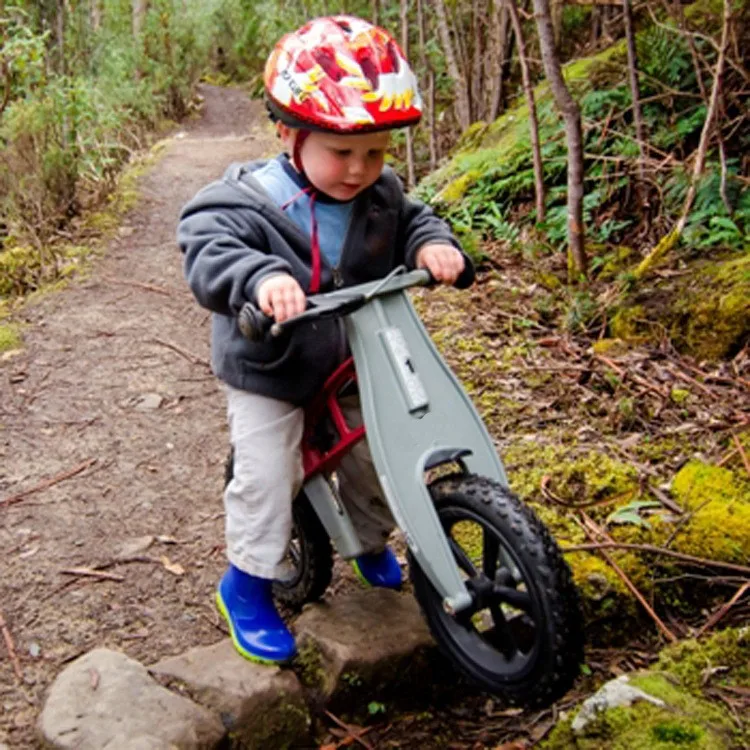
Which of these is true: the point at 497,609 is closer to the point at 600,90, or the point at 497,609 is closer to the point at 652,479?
the point at 652,479

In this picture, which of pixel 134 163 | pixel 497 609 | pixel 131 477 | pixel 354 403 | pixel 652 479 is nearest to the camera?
pixel 497 609

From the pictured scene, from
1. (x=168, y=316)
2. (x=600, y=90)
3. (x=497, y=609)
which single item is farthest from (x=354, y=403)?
(x=600, y=90)

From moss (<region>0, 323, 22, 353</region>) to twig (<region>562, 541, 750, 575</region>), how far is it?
3738mm

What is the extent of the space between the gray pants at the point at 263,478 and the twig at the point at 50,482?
1.50 metres

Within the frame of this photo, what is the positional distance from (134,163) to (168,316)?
5.40m

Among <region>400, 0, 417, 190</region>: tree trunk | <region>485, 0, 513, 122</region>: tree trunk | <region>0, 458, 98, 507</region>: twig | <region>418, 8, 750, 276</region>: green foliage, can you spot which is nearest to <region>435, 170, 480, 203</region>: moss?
<region>418, 8, 750, 276</region>: green foliage

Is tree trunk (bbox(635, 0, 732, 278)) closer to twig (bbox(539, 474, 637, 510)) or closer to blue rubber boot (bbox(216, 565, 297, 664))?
twig (bbox(539, 474, 637, 510))

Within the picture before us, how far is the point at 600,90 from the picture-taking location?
5988 mm

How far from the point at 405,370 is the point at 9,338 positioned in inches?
151

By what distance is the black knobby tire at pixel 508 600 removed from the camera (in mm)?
1896

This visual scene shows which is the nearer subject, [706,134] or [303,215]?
[303,215]

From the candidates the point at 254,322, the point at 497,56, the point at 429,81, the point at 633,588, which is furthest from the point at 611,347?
the point at 429,81

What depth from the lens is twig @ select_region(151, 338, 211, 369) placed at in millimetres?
5098

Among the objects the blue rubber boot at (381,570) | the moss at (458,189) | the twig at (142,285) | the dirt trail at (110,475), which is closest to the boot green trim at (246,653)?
the dirt trail at (110,475)
